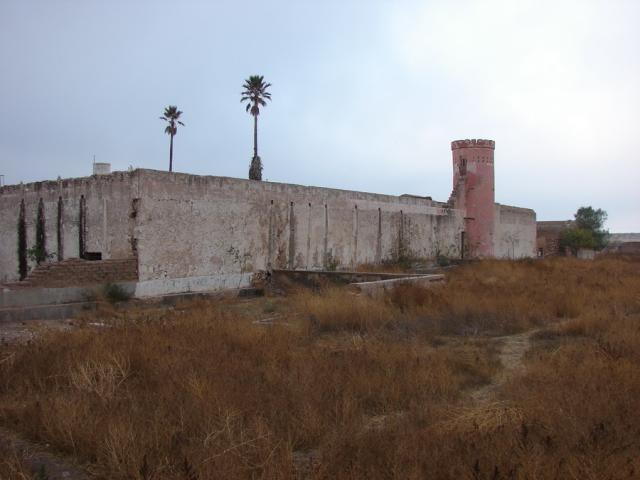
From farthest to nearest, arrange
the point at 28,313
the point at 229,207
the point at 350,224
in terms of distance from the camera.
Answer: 1. the point at 350,224
2. the point at 229,207
3. the point at 28,313

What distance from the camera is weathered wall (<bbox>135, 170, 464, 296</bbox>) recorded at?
14773mm

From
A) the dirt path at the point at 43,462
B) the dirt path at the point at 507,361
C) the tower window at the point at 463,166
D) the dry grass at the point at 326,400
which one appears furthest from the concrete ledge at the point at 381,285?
the tower window at the point at 463,166

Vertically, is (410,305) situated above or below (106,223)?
below

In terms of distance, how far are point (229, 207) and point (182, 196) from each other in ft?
5.81

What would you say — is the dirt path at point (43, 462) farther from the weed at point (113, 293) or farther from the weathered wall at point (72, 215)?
the weathered wall at point (72, 215)

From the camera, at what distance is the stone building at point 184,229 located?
14.3 m

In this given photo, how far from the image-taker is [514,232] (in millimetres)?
33781

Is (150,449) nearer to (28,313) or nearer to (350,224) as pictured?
(28,313)

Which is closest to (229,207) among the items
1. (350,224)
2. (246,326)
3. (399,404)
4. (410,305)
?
(350,224)

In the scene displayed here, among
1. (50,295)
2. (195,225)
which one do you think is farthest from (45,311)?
(195,225)

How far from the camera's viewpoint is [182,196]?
15.4 metres

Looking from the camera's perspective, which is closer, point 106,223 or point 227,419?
point 227,419

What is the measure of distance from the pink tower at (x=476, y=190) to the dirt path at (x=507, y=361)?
61.1 ft

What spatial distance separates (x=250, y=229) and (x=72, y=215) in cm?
500
